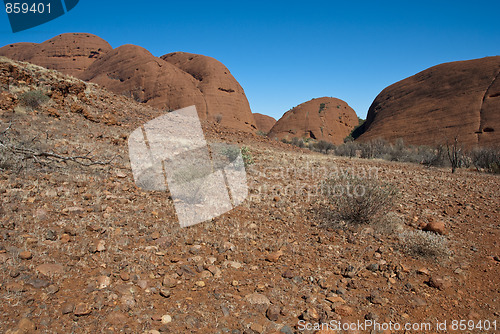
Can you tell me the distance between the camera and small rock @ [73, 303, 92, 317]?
200cm

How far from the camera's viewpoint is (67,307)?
2.02 m

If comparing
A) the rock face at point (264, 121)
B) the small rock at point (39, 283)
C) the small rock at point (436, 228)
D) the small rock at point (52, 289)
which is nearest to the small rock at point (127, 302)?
the small rock at point (52, 289)

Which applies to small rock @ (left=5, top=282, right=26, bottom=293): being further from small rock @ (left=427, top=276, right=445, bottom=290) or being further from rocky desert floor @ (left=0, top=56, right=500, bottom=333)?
small rock @ (left=427, top=276, right=445, bottom=290)

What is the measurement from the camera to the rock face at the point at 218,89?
1630 inches

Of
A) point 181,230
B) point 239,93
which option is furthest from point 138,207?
point 239,93

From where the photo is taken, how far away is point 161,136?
29.7 ft

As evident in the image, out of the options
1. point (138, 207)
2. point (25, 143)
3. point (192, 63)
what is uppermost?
point (192, 63)

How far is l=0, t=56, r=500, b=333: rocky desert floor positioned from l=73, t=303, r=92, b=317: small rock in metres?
0.01

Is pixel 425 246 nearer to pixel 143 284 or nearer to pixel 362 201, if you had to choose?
pixel 362 201

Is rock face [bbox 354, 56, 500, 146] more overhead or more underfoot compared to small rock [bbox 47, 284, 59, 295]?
more overhead

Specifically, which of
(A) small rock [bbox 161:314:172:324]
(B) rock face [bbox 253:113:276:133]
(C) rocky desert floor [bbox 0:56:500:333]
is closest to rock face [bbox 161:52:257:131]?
(B) rock face [bbox 253:113:276:133]

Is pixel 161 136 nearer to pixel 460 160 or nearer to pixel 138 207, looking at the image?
pixel 138 207

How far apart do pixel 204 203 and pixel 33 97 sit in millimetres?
7592

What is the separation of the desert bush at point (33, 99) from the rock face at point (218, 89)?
30924mm
